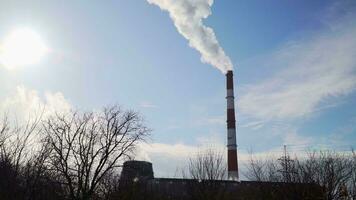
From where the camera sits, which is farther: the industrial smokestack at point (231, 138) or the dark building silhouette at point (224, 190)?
the industrial smokestack at point (231, 138)

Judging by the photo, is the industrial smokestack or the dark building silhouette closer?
the dark building silhouette

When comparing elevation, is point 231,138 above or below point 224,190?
above

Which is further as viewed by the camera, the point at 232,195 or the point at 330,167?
the point at 232,195

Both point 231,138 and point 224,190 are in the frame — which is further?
point 231,138

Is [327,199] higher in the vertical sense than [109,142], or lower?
lower

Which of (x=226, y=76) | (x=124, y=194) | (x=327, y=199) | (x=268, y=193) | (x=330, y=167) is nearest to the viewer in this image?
(x=327, y=199)

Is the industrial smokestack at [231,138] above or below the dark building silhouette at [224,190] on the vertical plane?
above

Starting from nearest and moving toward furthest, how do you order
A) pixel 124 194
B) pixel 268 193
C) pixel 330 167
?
pixel 330 167
pixel 268 193
pixel 124 194

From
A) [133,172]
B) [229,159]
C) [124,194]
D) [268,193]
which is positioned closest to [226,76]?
[229,159]

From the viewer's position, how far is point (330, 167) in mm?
16922

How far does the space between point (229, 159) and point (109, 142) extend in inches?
560

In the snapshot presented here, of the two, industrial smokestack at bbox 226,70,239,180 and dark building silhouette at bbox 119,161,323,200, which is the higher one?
industrial smokestack at bbox 226,70,239,180

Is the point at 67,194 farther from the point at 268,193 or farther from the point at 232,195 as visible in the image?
the point at 268,193

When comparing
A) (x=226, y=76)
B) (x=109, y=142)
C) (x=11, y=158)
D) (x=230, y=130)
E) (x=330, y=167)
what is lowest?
(x=11, y=158)
